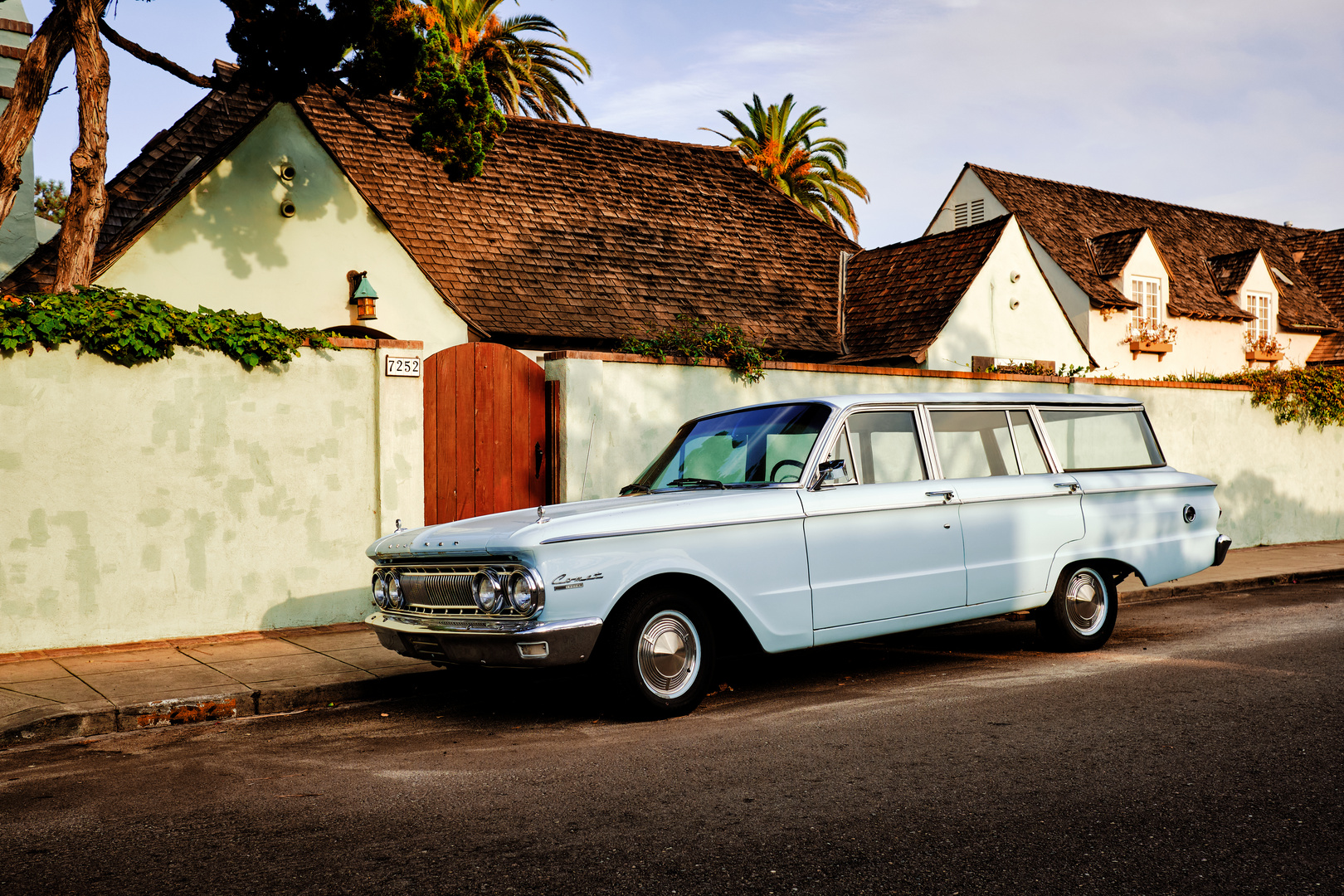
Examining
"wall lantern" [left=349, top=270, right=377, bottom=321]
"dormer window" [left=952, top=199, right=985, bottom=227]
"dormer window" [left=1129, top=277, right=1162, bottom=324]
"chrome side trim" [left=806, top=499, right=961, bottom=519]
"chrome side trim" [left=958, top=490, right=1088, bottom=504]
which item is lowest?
"chrome side trim" [left=806, top=499, right=961, bottom=519]

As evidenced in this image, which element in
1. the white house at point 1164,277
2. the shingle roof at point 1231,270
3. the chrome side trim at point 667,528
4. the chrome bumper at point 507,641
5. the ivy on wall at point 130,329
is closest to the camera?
the chrome bumper at point 507,641

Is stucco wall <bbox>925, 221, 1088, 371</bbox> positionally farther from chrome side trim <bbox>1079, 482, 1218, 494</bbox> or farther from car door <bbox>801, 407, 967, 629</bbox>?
car door <bbox>801, 407, 967, 629</bbox>

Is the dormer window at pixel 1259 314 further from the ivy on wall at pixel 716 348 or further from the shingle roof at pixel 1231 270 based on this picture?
the ivy on wall at pixel 716 348

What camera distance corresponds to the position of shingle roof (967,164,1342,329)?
26.8 meters

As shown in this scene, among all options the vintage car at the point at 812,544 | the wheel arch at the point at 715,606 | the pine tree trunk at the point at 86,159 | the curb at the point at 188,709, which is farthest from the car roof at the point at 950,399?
the pine tree trunk at the point at 86,159

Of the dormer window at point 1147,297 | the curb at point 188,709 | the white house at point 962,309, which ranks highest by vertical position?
the dormer window at point 1147,297

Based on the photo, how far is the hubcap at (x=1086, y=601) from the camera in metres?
7.46

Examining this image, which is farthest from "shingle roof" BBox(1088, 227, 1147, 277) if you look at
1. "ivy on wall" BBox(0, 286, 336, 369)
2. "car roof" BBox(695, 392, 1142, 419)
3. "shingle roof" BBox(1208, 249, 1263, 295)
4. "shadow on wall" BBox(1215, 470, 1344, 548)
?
"ivy on wall" BBox(0, 286, 336, 369)

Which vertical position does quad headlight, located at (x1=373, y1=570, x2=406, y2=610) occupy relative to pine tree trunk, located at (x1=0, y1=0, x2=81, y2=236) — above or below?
below

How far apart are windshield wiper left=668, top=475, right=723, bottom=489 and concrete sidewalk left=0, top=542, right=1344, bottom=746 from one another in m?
2.09

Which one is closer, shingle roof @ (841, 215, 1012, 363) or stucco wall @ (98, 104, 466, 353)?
stucco wall @ (98, 104, 466, 353)

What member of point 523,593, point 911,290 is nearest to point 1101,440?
point 523,593

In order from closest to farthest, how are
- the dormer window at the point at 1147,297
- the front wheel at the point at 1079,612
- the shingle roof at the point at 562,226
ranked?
the front wheel at the point at 1079,612 < the shingle roof at the point at 562,226 < the dormer window at the point at 1147,297

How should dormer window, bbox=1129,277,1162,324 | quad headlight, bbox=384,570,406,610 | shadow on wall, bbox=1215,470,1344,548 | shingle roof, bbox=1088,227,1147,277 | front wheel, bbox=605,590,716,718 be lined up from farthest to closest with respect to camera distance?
dormer window, bbox=1129,277,1162,324, shingle roof, bbox=1088,227,1147,277, shadow on wall, bbox=1215,470,1344,548, quad headlight, bbox=384,570,406,610, front wheel, bbox=605,590,716,718
